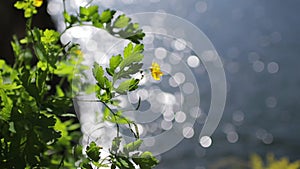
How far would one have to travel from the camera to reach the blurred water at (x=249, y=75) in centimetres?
550

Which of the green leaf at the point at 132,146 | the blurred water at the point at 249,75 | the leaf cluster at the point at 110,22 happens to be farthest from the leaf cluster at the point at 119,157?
the blurred water at the point at 249,75

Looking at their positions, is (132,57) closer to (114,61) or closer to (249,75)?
(114,61)

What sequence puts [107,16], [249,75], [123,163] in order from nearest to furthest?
[123,163] < [107,16] < [249,75]

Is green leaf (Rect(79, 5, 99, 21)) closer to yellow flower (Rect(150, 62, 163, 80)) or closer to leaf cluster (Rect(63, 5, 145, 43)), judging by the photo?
leaf cluster (Rect(63, 5, 145, 43))

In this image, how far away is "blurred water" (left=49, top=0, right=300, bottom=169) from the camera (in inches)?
217

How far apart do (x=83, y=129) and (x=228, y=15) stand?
7.25 metres

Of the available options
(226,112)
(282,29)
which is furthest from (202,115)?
(282,29)

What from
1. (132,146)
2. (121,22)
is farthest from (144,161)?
(121,22)

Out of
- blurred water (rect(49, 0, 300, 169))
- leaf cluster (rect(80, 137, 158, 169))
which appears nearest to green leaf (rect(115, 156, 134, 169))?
leaf cluster (rect(80, 137, 158, 169))

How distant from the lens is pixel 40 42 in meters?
0.50

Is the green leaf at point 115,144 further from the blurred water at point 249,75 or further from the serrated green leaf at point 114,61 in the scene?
the blurred water at point 249,75

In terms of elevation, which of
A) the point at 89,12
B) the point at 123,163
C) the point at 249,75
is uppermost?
the point at 249,75

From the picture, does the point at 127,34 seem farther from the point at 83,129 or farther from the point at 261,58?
the point at 261,58

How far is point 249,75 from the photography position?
692cm
